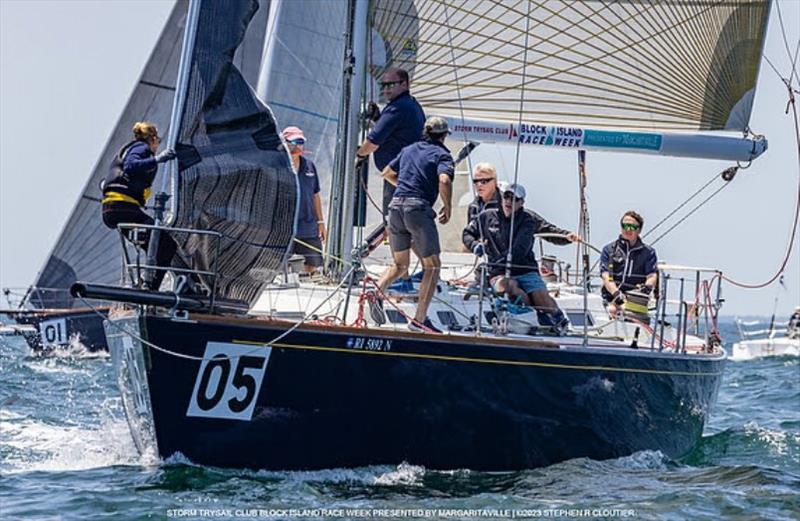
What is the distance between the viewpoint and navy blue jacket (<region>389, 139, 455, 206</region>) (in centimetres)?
972

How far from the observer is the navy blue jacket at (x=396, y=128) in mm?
10570

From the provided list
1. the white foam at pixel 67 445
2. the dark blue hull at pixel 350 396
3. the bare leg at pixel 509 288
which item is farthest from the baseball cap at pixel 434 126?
the white foam at pixel 67 445

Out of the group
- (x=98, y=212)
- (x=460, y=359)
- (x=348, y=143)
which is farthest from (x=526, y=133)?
(x=98, y=212)

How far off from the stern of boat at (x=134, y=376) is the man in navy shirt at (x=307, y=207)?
6.06 ft

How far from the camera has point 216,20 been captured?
29.9 ft

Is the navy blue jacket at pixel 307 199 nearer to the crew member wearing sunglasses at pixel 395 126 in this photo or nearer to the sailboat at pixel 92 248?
the crew member wearing sunglasses at pixel 395 126

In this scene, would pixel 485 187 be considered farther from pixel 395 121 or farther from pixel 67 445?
pixel 67 445

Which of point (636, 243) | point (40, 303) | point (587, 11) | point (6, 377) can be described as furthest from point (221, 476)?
point (40, 303)

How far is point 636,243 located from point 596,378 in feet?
6.98

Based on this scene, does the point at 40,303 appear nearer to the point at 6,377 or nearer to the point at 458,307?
the point at 6,377

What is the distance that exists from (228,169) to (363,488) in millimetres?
2065

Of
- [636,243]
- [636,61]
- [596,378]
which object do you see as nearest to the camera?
[596,378]

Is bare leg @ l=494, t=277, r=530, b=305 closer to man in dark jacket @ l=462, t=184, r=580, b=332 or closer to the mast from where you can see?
man in dark jacket @ l=462, t=184, r=580, b=332

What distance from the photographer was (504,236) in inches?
410
